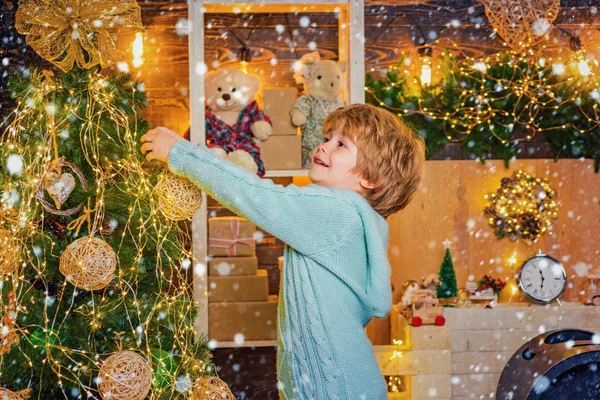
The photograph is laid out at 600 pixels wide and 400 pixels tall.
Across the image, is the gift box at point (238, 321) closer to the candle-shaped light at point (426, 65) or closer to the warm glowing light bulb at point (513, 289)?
the warm glowing light bulb at point (513, 289)

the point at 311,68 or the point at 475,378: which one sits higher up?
the point at 311,68

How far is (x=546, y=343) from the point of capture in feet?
7.75

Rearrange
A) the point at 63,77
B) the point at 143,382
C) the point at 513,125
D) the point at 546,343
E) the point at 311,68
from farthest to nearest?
the point at 513,125, the point at 311,68, the point at 546,343, the point at 63,77, the point at 143,382

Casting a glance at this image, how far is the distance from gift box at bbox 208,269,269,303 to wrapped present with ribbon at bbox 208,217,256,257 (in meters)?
0.09

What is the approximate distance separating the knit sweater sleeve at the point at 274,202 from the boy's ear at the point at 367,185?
130mm

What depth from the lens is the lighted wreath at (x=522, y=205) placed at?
123 inches

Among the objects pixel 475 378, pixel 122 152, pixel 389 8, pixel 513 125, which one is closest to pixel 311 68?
pixel 389 8

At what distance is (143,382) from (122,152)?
1.85 ft

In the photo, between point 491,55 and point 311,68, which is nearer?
point 311,68

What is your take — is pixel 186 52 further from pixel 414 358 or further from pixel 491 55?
pixel 414 358

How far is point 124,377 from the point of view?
5.37 feet

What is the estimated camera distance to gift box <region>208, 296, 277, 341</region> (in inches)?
106

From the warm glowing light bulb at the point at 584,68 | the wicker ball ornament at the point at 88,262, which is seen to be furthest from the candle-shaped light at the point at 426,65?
the wicker ball ornament at the point at 88,262

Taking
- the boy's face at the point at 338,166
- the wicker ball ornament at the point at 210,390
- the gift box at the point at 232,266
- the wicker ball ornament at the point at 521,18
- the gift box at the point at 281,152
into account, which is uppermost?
the wicker ball ornament at the point at 521,18
